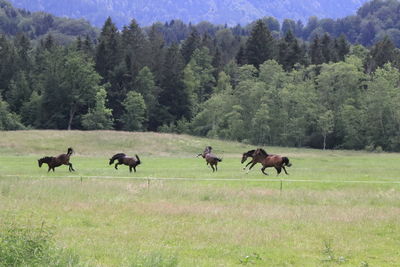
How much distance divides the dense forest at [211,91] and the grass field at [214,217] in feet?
230

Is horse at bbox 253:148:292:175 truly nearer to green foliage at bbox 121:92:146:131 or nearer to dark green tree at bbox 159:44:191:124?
green foliage at bbox 121:92:146:131

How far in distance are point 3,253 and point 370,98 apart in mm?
98125

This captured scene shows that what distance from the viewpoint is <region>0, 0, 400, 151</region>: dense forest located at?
10444 centimetres

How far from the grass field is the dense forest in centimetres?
7006

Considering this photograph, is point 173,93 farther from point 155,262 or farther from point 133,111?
point 155,262

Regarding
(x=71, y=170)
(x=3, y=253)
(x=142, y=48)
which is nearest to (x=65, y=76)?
(x=142, y=48)

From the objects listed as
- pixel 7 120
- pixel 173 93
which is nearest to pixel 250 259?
pixel 7 120

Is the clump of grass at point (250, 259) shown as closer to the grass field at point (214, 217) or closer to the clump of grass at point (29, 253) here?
the grass field at point (214, 217)

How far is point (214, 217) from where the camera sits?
2080cm

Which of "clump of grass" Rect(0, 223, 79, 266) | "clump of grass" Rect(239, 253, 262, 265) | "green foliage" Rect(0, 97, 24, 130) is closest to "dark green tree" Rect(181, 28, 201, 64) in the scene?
"green foliage" Rect(0, 97, 24, 130)

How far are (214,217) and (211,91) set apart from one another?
126m

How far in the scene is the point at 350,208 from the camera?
2411 centimetres

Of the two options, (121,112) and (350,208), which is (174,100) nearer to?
(121,112)

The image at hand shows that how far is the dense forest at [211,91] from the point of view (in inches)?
4112
